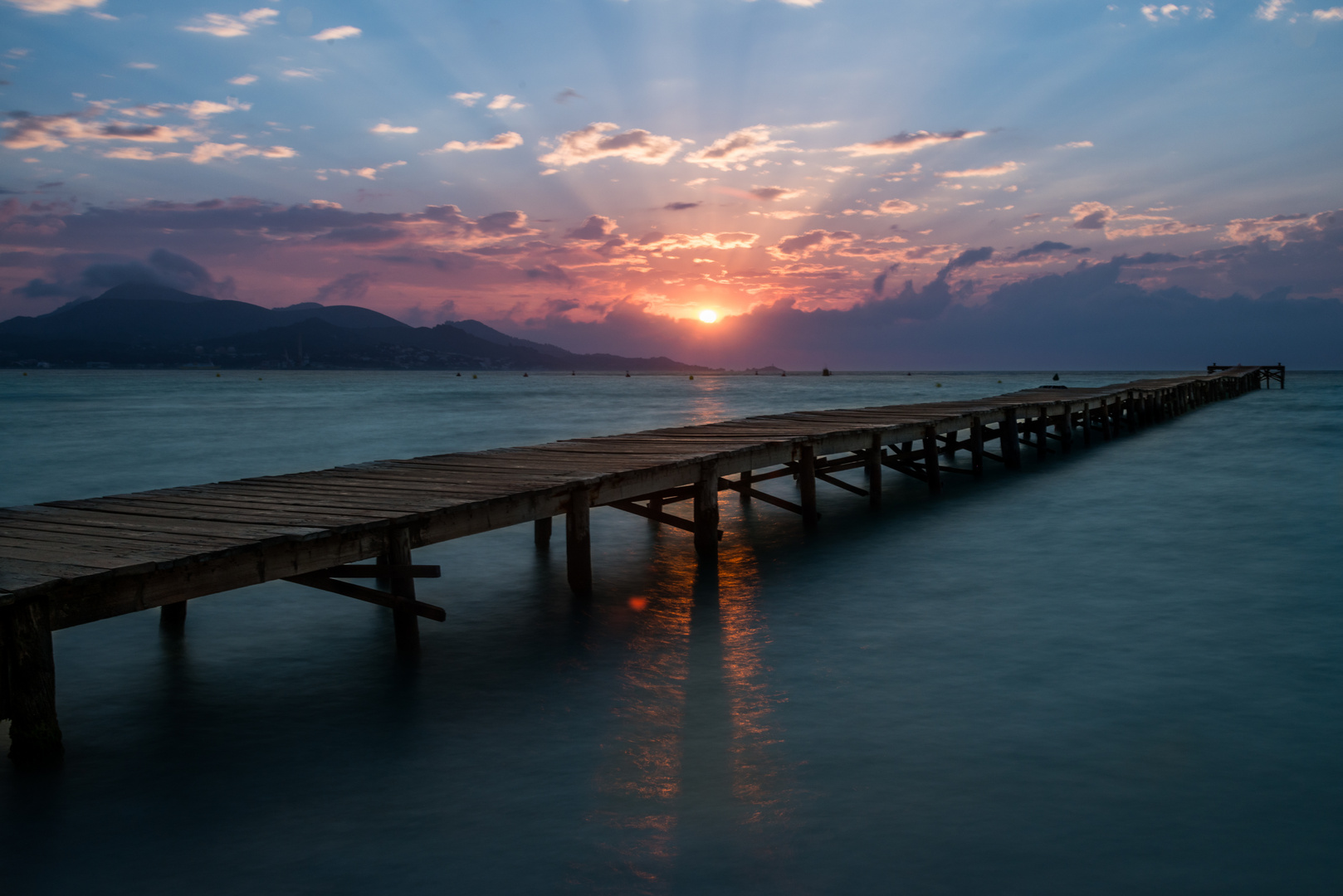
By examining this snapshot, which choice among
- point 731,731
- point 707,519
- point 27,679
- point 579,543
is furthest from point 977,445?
point 27,679

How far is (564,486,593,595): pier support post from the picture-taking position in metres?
8.02

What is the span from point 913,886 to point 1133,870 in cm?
95

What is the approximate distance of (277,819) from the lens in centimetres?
430

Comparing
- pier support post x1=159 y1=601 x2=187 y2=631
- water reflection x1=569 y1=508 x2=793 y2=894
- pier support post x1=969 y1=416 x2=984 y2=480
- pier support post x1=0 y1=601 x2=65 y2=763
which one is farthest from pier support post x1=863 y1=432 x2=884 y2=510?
pier support post x1=0 y1=601 x2=65 y2=763

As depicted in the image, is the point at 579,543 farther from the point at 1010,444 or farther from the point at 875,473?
→ the point at 1010,444

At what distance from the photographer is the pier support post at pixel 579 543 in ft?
26.3

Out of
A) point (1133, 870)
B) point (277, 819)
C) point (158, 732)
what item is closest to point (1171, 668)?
point (1133, 870)

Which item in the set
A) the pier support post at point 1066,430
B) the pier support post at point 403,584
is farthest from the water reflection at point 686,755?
the pier support post at point 1066,430

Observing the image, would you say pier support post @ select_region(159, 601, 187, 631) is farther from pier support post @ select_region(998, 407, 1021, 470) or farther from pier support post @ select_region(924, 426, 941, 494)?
pier support post @ select_region(998, 407, 1021, 470)

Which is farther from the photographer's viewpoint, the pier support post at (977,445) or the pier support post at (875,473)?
the pier support post at (977,445)

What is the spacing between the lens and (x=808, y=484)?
12008 mm

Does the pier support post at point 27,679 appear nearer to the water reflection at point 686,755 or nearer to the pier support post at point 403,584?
the pier support post at point 403,584

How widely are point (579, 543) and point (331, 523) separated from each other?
2.88 metres

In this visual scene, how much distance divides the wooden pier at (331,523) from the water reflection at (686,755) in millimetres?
1345
